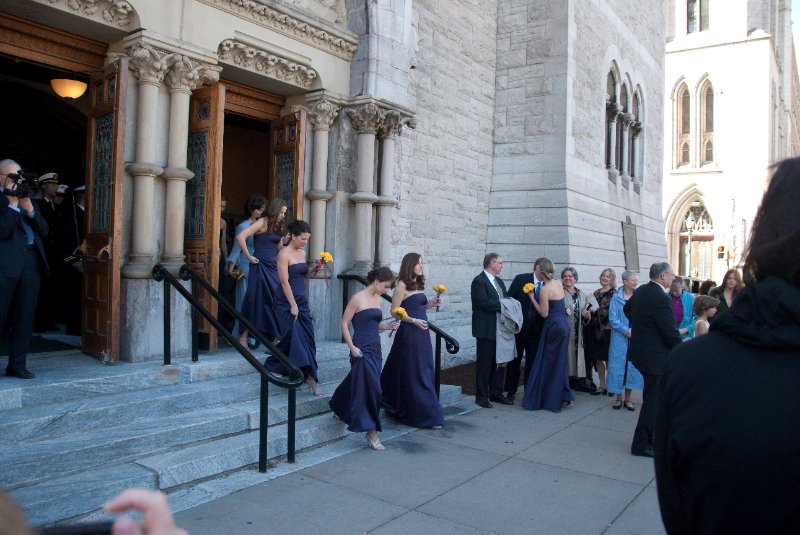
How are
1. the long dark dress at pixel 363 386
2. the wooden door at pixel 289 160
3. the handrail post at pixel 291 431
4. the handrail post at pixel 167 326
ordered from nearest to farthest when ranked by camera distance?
the handrail post at pixel 291 431 → the long dark dress at pixel 363 386 → the handrail post at pixel 167 326 → the wooden door at pixel 289 160

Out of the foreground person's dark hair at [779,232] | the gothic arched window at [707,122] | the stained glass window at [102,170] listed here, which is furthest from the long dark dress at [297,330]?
the gothic arched window at [707,122]

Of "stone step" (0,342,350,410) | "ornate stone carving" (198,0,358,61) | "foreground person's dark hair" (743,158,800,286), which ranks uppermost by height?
"ornate stone carving" (198,0,358,61)

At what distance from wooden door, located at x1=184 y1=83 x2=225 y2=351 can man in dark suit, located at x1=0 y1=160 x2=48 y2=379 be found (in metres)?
1.81

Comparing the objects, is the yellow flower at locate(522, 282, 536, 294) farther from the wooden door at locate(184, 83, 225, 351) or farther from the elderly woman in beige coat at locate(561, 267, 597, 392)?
the wooden door at locate(184, 83, 225, 351)

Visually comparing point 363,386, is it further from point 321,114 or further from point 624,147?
point 624,147

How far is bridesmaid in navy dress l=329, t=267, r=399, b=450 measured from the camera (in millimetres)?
5656

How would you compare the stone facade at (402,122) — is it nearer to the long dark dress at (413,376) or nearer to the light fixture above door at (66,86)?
the light fixture above door at (66,86)

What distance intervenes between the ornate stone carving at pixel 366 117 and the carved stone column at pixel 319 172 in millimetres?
275

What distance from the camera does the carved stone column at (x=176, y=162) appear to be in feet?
21.0

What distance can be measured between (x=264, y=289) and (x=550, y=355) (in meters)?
3.55

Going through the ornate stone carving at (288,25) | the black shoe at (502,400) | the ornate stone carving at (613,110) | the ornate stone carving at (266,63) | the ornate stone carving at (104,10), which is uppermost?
the ornate stone carving at (613,110)

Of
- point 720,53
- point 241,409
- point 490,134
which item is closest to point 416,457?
point 241,409

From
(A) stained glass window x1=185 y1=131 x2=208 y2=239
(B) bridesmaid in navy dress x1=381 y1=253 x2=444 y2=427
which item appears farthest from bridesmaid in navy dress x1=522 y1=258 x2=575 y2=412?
(A) stained glass window x1=185 y1=131 x2=208 y2=239

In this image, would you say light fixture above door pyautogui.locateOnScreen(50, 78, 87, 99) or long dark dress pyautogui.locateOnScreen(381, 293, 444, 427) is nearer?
long dark dress pyautogui.locateOnScreen(381, 293, 444, 427)
